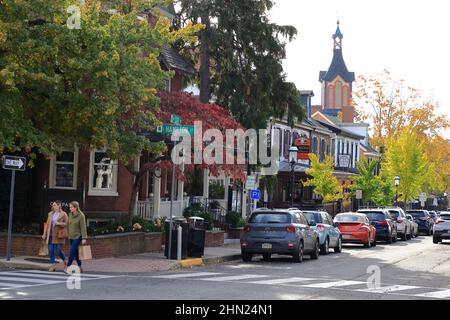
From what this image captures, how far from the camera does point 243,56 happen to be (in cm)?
3481

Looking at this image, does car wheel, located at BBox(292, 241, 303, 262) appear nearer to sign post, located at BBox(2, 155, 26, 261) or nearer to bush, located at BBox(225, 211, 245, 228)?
sign post, located at BBox(2, 155, 26, 261)

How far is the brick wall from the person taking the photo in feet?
70.0

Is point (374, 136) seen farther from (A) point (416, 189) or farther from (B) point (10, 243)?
(B) point (10, 243)

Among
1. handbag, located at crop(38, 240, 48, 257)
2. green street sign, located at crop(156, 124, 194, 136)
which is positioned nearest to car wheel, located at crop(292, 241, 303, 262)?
green street sign, located at crop(156, 124, 194, 136)

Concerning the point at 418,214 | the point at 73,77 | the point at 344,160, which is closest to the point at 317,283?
the point at 73,77

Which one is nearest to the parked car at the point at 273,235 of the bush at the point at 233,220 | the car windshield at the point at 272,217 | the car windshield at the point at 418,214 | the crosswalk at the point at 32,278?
the car windshield at the point at 272,217

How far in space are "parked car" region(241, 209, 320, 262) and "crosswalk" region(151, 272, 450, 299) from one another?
4.41 meters

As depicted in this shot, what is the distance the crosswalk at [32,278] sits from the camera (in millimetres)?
15211

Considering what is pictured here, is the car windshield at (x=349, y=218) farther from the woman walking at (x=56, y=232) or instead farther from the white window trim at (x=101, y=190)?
the woman walking at (x=56, y=232)

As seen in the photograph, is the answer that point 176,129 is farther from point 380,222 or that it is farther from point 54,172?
point 380,222

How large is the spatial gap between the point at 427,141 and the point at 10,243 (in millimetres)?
63234

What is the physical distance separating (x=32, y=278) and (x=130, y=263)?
4397 mm

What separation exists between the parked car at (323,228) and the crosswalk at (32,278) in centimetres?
1181
